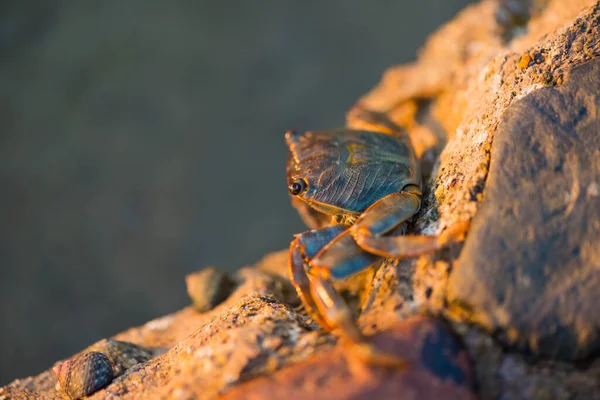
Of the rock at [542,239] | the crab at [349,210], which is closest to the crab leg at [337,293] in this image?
the crab at [349,210]

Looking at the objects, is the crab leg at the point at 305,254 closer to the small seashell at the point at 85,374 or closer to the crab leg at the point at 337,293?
the crab leg at the point at 337,293

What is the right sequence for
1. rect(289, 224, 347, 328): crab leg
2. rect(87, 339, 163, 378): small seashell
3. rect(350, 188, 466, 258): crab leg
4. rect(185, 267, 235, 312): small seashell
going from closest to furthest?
rect(350, 188, 466, 258): crab leg < rect(289, 224, 347, 328): crab leg < rect(87, 339, 163, 378): small seashell < rect(185, 267, 235, 312): small seashell

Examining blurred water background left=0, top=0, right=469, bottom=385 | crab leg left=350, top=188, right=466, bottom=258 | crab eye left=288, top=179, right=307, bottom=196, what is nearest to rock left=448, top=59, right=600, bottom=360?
crab leg left=350, top=188, right=466, bottom=258

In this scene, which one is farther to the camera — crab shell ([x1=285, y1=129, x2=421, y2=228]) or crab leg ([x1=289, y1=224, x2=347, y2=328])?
crab shell ([x1=285, y1=129, x2=421, y2=228])

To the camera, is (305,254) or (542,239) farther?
(305,254)

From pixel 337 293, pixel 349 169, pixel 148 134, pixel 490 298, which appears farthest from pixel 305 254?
pixel 148 134

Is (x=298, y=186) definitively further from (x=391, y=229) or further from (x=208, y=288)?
(x=208, y=288)

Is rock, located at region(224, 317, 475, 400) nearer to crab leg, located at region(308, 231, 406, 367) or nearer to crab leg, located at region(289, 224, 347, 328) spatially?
crab leg, located at region(308, 231, 406, 367)
